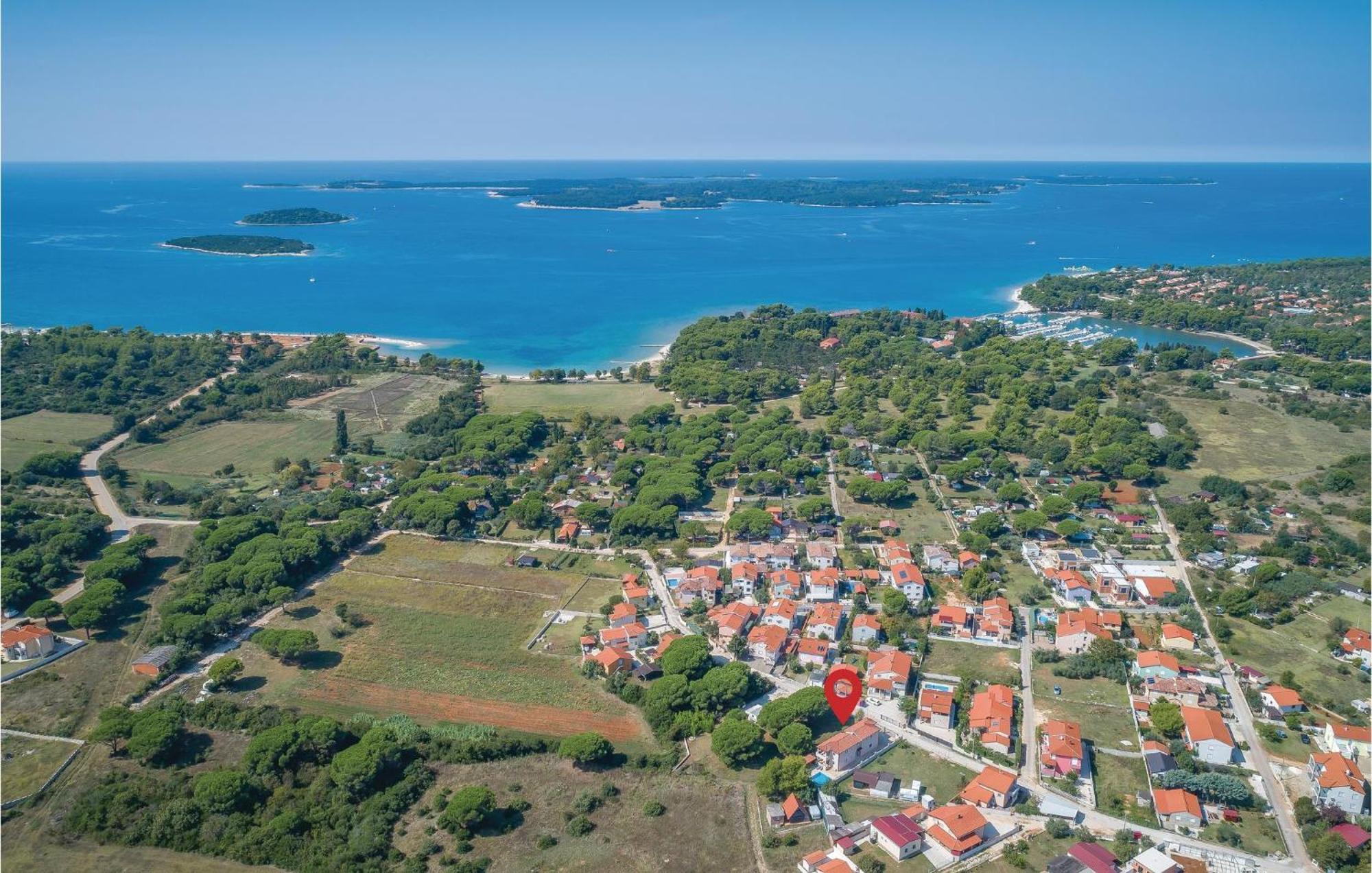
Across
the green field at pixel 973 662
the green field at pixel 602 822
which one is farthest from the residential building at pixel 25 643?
the green field at pixel 973 662

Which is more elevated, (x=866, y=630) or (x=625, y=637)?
(x=866, y=630)

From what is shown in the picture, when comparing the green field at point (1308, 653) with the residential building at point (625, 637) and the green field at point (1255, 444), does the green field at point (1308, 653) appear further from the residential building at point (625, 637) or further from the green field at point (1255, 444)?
the residential building at point (625, 637)

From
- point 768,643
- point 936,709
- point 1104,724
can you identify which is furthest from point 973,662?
point 768,643

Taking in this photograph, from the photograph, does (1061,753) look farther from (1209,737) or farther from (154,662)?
(154,662)

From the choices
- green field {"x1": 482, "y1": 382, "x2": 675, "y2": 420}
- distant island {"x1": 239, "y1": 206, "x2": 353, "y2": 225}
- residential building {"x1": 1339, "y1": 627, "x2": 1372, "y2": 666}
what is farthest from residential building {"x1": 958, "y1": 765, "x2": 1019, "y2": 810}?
distant island {"x1": 239, "y1": 206, "x2": 353, "y2": 225}

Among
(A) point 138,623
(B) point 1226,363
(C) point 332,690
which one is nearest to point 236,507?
(A) point 138,623

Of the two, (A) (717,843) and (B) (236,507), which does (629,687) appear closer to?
(A) (717,843)

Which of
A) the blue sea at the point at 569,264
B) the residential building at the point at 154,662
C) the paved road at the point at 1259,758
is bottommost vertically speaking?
the residential building at the point at 154,662

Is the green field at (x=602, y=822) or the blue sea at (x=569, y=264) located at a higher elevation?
the blue sea at (x=569, y=264)
